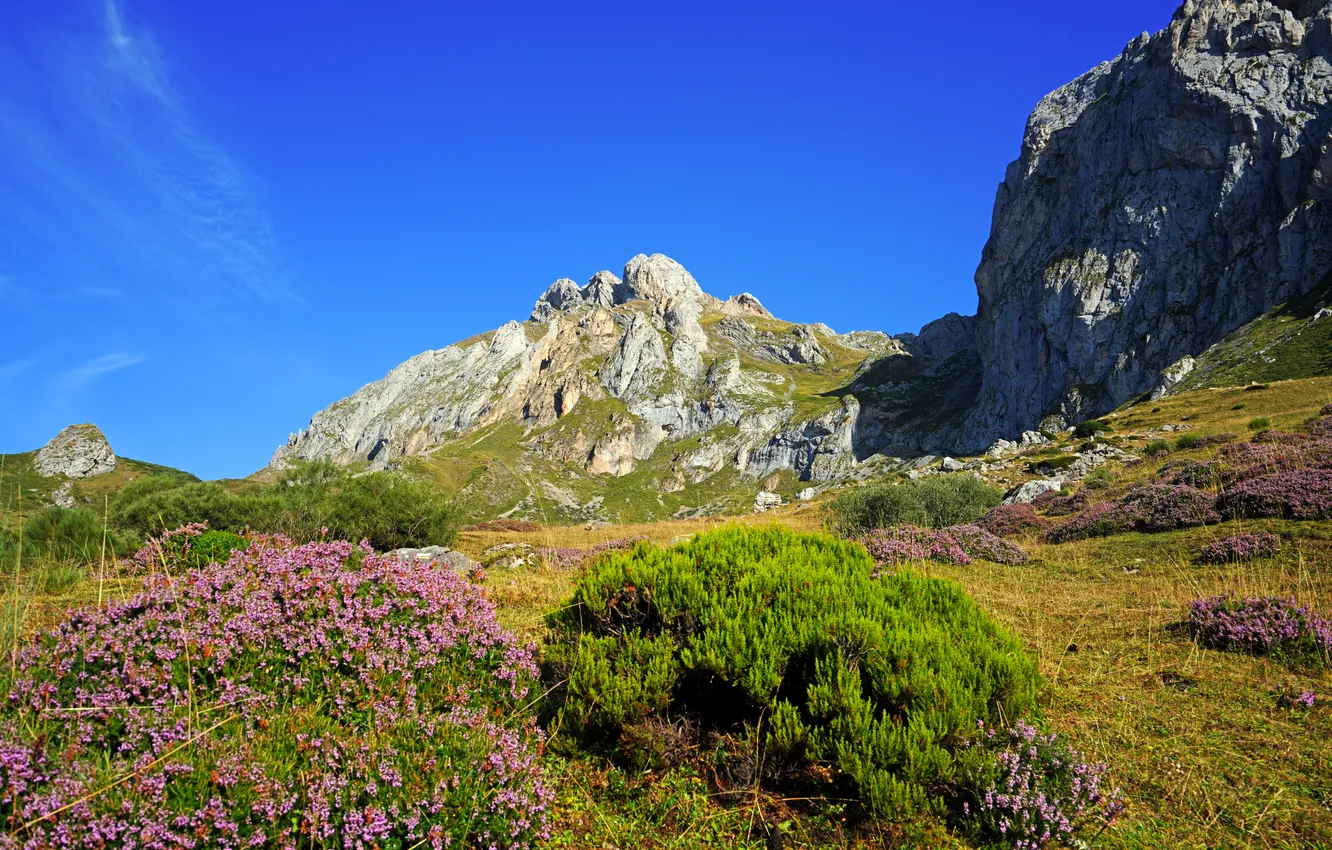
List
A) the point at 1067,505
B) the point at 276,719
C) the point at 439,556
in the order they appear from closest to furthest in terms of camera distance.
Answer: the point at 276,719 < the point at 439,556 < the point at 1067,505

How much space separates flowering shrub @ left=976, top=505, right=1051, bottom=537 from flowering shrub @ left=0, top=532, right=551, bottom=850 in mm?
15983

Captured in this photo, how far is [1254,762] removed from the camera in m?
4.70

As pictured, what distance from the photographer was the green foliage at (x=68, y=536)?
42.4 ft

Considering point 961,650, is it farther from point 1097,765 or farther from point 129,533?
point 129,533

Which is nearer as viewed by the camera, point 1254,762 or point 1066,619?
point 1254,762

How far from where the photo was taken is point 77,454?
45.7 m

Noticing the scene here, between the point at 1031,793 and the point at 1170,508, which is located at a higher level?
the point at 1170,508

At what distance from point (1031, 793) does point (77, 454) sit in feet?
203

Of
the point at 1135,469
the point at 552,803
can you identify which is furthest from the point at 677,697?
the point at 1135,469

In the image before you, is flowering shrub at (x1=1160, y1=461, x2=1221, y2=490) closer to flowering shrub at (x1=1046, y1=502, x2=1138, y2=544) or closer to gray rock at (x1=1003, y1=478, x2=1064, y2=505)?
flowering shrub at (x1=1046, y1=502, x2=1138, y2=544)

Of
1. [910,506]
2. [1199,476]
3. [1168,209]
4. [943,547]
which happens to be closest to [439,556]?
[943,547]

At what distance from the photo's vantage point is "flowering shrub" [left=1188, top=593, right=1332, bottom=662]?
6516 mm

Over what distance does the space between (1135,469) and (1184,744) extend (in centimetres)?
2243

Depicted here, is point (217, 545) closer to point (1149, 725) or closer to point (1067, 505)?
point (1149, 725)
